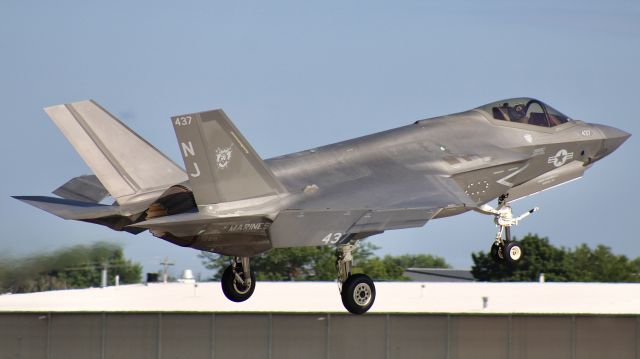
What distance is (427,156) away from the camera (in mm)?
28562

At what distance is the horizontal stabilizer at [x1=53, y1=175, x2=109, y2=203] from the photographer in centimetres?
2703

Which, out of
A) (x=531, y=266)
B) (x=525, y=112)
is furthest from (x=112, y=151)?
(x=531, y=266)

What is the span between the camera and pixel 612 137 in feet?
103

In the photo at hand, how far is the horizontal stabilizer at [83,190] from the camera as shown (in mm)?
27031

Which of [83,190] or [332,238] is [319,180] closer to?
[332,238]

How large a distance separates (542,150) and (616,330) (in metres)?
13.8

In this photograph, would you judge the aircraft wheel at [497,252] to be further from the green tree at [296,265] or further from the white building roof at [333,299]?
the green tree at [296,265]

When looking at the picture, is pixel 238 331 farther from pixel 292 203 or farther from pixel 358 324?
pixel 292 203

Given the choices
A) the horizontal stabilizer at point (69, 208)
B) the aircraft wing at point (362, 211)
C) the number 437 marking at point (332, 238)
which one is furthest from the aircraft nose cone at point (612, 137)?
the horizontal stabilizer at point (69, 208)

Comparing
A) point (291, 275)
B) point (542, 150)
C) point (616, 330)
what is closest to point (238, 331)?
point (616, 330)

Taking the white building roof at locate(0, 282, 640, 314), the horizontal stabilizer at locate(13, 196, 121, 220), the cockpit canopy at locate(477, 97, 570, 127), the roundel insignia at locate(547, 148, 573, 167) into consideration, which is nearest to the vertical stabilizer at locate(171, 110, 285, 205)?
the horizontal stabilizer at locate(13, 196, 121, 220)

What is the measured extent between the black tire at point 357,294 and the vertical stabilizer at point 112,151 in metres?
4.42

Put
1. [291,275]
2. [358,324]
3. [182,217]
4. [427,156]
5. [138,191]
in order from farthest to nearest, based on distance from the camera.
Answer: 1. [291,275]
2. [358,324]
3. [427,156]
4. [138,191]
5. [182,217]

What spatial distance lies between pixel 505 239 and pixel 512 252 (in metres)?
0.45
